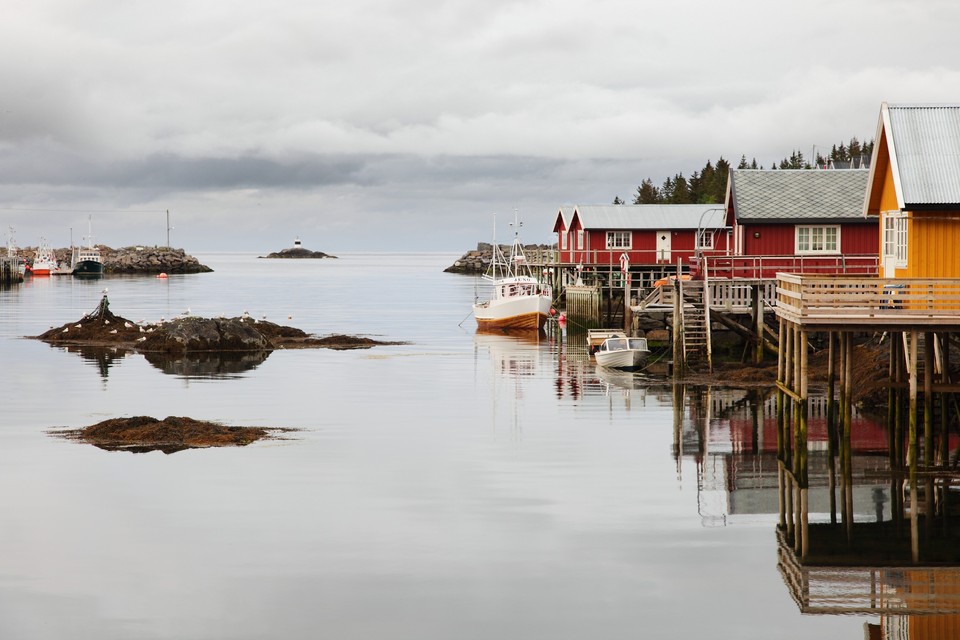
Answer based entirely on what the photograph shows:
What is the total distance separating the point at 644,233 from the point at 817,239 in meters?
20.9

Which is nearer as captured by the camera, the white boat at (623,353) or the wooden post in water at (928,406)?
the wooden post in water at (928,406)

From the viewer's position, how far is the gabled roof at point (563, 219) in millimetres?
79812

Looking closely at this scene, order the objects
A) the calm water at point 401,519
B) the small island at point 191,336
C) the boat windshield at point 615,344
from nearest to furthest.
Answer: the calm water at point 401,519
the boat windshield at point 615,344
the small island at point 191,336

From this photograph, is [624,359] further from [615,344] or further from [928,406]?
[928,406]

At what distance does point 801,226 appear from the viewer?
170ft

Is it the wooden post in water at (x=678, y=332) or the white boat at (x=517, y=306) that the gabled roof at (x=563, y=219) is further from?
the wooden post in water at (x=678, y=332)

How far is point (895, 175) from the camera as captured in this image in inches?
1195

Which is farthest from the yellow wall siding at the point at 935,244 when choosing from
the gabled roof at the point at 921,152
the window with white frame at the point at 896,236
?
the window with white frame at the point at 896,236

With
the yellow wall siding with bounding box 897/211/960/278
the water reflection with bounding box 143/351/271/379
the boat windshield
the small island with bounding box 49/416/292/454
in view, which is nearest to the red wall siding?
the boat windshield

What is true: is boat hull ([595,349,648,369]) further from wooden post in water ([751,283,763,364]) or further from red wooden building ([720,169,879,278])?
red wooden building ([720,169,879,278])

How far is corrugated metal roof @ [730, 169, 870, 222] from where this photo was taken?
5144 cm

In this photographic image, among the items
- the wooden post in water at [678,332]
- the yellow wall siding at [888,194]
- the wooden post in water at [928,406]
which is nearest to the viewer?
the wooden post in water at [928,406]

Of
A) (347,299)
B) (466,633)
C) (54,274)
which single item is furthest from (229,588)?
(54,274)

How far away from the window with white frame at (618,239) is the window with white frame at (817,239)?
21.3m
